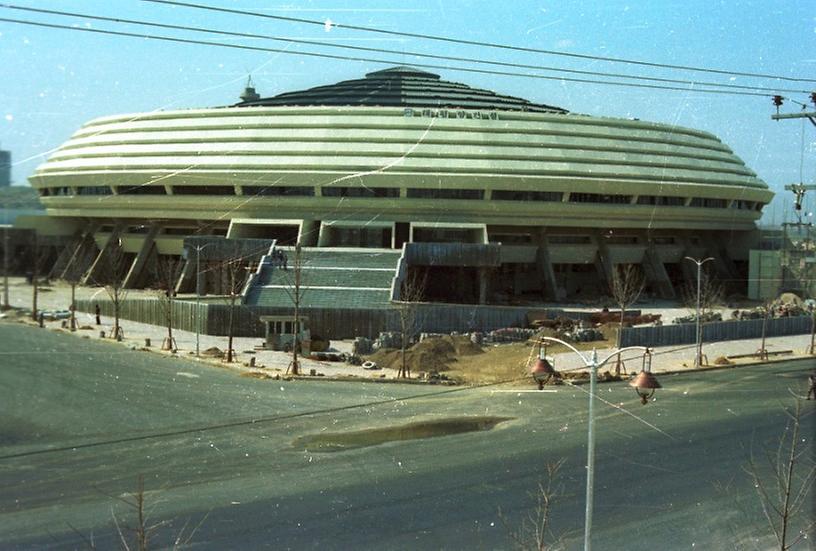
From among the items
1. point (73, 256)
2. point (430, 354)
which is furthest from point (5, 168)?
point (430, 354)

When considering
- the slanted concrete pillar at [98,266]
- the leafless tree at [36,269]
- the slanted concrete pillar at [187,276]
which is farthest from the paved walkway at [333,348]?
the slanted concrete pillar at [187,276]

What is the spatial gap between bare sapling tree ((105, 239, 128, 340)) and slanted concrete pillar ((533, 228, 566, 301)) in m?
20.7

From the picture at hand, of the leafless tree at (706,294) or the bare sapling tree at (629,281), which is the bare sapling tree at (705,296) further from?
the bare sapling tree at (629,281)

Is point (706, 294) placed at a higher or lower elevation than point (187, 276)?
lower

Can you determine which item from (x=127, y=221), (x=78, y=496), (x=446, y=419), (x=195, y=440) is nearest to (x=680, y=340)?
(x=446, y=419)

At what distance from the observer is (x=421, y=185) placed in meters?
39.9

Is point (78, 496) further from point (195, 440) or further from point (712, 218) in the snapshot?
point (712, 218)

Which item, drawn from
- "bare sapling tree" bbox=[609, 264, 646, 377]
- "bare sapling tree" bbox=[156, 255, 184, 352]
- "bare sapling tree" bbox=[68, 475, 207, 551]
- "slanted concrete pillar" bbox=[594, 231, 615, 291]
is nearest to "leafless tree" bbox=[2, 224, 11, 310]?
"bare sapling tree" bbox=[68, 475, 207, 551]

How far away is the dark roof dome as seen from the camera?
4481 cm

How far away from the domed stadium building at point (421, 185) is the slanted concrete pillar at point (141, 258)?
0.19 meters

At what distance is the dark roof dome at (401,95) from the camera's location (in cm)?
4481

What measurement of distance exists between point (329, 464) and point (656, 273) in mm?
34792

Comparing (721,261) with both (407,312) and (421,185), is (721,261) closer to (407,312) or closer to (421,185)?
(421,185)

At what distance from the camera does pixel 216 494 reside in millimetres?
11469
